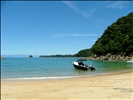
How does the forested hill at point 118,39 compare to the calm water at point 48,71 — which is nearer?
the calm water at point 48,71

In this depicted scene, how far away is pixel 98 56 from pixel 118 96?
140386 mm

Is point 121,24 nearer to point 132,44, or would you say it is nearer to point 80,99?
point 132,44

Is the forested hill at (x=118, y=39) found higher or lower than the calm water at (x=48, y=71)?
higher

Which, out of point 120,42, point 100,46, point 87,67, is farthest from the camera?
point 100,46

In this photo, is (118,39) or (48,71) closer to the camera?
(48,71)

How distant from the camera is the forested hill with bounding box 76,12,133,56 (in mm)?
137250

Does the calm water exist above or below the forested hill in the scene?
below

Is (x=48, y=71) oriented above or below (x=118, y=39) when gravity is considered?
below

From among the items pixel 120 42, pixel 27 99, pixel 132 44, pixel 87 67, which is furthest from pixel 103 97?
pixel 120 42

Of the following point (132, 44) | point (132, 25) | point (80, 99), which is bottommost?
point (80, 99)

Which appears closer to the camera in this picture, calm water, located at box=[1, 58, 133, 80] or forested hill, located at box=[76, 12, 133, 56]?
calm water, located at box=[1, 58, 133, 80]

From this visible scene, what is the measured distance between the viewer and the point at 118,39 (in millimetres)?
145875

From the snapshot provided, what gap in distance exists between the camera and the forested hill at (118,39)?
137250 mm

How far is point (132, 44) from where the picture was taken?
5246 inches
